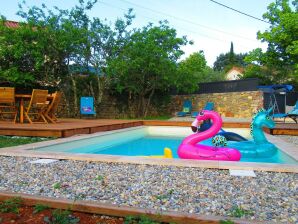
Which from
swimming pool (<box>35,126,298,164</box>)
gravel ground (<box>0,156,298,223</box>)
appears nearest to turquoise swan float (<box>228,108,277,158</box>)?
swimming pool (<box>35,126,298,164</box>)

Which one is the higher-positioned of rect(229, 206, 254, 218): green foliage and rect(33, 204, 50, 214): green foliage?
rect(229, 206, 254, 218): green foliage

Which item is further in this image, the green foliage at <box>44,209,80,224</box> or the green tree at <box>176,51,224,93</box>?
the green tree at <box>176,51,224,93</box>

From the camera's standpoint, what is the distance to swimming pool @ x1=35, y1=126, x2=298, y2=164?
582 cm

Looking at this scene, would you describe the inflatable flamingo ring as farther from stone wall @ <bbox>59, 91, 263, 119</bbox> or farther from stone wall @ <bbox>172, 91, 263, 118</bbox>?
stone wall @ <bbox>172, 91, 263, 118</bbox>

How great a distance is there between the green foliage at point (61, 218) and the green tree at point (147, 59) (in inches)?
411

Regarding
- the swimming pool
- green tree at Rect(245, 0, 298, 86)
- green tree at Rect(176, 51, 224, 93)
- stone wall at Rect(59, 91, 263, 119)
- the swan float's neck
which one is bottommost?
the swimming pool

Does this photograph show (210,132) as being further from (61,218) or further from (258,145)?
(61,218)

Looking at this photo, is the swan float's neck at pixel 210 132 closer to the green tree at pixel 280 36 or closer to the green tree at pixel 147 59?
the green tree at pixel 147 59

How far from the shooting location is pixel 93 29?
13.5 m

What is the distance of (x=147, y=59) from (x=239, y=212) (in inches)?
450

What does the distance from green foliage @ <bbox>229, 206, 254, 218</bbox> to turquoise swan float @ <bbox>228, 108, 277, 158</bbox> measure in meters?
3.64

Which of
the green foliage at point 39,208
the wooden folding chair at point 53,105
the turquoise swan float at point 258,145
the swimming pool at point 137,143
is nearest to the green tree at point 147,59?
the swimming pool at point 137,143

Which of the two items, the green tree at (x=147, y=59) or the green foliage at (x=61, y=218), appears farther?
the green tree at (x=147, y=59)

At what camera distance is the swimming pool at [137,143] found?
5.82 meters
